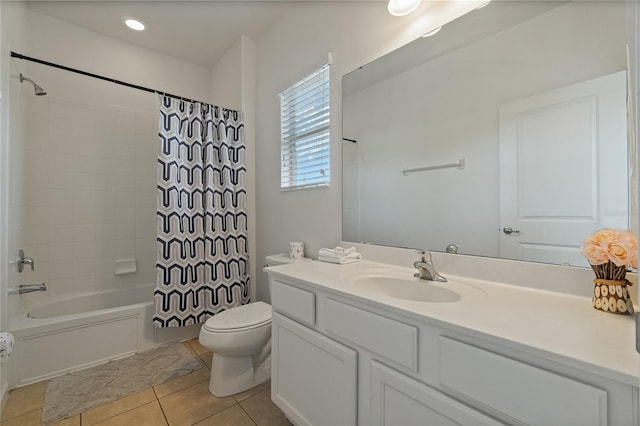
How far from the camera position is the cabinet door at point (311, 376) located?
0.99m

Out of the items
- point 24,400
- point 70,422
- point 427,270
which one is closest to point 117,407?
point 70,422

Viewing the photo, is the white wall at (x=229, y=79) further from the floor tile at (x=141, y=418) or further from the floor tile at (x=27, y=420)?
the floor tile at (x=27, y=420)

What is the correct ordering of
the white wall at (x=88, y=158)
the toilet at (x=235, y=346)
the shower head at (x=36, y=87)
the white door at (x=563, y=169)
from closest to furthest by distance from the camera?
the white door at (x=563, y=169)
the toilet at (x=235, y=346)
the shower head at (x=36, y=87)
the white wall at (x=88, y=158)

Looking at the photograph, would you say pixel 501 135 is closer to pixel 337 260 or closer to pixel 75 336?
pixel 337 260

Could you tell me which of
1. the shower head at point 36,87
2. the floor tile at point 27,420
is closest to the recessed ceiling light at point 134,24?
the shower head at point 36,87

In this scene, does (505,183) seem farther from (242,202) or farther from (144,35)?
(144,35)

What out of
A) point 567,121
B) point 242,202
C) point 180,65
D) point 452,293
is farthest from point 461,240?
point 180,65

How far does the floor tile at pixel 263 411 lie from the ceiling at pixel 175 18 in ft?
9.02

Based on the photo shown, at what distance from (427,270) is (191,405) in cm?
149

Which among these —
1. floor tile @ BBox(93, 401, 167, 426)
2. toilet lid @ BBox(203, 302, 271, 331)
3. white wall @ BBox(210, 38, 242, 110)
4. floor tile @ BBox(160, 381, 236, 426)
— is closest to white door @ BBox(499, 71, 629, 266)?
toilet lid @ BBox(203, 302, 271, 331)

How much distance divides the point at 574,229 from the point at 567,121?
1.25 ft

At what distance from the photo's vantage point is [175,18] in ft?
7.43

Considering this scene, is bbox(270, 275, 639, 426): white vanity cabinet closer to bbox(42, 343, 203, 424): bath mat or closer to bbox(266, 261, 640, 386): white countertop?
bbox(266, 261, 640, 386): white countertop

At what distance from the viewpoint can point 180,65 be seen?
2.92m
